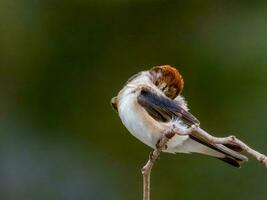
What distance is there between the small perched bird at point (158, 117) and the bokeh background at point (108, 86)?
1.63m

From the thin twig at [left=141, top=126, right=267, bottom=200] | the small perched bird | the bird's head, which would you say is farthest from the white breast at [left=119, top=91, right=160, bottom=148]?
the thin twig at [left=141, top=126, right=267, bottom=200]

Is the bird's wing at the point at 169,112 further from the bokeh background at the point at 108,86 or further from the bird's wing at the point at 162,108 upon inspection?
the bokeh background at the point at 108,86

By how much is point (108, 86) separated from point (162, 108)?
1.88 m

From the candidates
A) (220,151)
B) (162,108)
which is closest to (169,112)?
(162,108)

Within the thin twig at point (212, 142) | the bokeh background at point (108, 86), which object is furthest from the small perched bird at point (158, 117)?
the bokeh background at point (108, 86)

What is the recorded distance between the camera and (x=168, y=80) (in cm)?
187

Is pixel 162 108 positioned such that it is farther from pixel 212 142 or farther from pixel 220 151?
pixel 212 142

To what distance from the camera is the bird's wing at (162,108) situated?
1.71 m

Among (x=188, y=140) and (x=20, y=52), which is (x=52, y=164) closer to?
(x=20, y=52)

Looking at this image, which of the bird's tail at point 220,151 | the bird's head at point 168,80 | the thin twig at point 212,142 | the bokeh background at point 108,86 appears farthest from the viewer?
the bokeh background at point 108,86

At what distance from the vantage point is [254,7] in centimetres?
361

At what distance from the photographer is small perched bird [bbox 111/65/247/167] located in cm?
171

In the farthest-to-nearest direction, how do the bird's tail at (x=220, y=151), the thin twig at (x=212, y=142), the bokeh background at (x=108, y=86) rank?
the bokeh background at (x=108, y=86), the bird's tail at (x=220, y=151), the thin twig at (x=212, y=142)

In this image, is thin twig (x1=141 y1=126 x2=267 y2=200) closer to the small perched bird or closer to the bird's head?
the small perched bird
